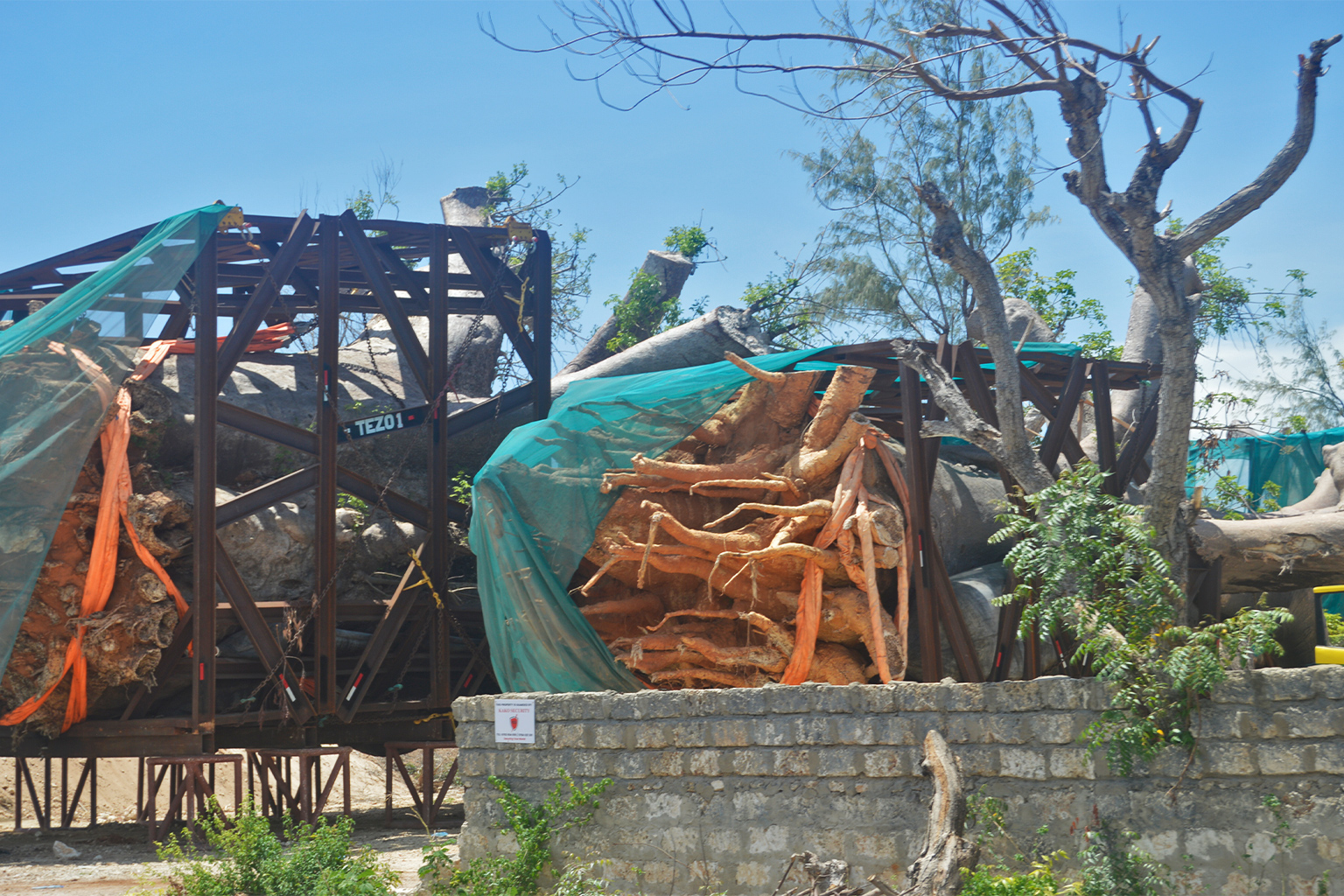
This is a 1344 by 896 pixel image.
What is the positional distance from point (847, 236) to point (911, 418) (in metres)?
13.6

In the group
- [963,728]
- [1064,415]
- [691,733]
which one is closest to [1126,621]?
[963,728]

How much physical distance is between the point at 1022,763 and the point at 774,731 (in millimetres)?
1539

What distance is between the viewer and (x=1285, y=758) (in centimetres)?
568

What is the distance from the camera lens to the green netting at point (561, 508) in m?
9.76

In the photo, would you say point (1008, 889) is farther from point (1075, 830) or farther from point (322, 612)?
→ point (322, 612)

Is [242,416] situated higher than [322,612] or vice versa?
[242,416]

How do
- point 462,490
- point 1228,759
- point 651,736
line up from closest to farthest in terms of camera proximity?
point 1228,759 < point 651,736 < point 462,490

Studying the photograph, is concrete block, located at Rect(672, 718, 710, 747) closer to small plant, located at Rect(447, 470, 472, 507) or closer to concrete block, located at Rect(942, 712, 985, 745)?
A: concrete block, located at Rect(942, 712, 985, 745)

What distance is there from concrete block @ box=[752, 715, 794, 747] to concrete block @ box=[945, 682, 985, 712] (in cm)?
103

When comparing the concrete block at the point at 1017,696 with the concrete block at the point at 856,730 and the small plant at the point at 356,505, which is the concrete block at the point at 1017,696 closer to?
the concrete block at the point at 856,730

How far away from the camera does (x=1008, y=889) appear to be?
593 centimetres

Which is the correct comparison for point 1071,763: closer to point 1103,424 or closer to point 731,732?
point 731,732

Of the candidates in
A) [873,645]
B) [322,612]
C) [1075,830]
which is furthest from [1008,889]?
[322,612]

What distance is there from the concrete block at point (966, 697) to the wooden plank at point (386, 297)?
27.5ft
